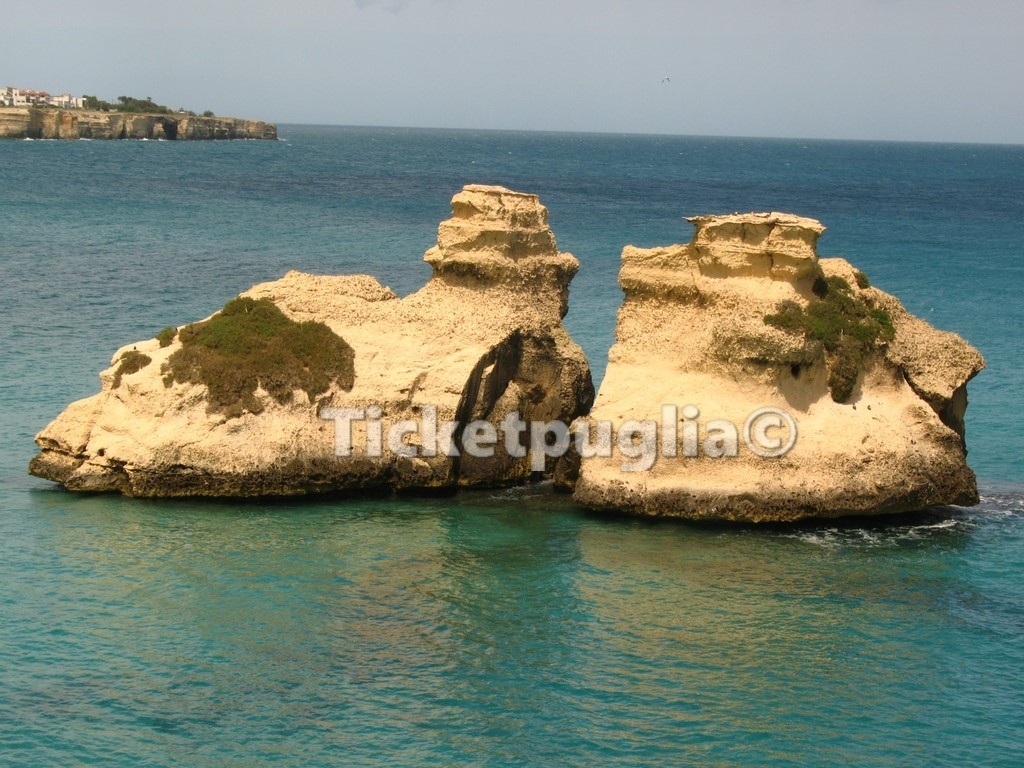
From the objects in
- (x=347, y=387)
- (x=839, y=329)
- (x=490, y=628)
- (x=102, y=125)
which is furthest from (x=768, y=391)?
(x=102, y=125)

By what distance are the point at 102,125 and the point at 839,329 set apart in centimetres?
15703

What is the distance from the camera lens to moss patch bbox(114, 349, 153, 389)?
28.8 metres

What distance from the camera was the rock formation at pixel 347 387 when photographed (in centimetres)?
2786

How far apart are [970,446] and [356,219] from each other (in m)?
49.7

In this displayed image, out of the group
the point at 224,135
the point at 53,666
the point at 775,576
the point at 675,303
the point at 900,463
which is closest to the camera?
the point at 53,666

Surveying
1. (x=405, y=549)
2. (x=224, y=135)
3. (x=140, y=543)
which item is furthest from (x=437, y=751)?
(x=224, y=135)

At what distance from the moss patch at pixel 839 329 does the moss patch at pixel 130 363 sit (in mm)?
13546

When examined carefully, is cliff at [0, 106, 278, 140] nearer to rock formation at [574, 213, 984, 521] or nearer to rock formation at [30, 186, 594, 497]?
rock formation at [30, 186, 594, 497]

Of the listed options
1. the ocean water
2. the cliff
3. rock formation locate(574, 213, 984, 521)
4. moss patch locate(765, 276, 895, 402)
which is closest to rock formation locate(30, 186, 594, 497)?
the ocean water

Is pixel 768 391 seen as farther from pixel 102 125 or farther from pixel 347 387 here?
pixel 102 125

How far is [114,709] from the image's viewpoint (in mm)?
18703

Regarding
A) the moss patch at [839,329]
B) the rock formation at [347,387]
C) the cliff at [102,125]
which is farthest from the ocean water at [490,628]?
the cliff at [102,125]

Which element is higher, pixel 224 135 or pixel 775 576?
pixel 224 135

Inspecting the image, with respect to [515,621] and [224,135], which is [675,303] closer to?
[515,621]
